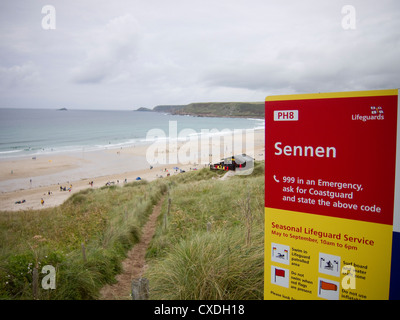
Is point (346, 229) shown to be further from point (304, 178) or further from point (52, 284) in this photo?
point (52, 284)

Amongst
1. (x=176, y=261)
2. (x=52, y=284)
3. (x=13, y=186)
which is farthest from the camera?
(x=13, y=186)

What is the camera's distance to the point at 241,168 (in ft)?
87.2

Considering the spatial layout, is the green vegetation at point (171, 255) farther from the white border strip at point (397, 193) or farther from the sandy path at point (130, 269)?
the white border strip at point (397, 193)

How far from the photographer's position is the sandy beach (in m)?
26.8

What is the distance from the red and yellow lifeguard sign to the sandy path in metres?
4.44

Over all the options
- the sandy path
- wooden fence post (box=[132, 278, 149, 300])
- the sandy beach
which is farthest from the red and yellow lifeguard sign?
the sandy beach

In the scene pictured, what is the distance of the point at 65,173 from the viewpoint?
116ft

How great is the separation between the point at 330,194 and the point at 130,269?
6663mm

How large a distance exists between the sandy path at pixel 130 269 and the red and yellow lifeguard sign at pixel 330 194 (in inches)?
175

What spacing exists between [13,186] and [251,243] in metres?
34.0

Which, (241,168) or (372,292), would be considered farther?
(241,168)

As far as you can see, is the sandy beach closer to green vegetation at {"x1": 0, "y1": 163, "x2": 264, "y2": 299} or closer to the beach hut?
the beach hut
